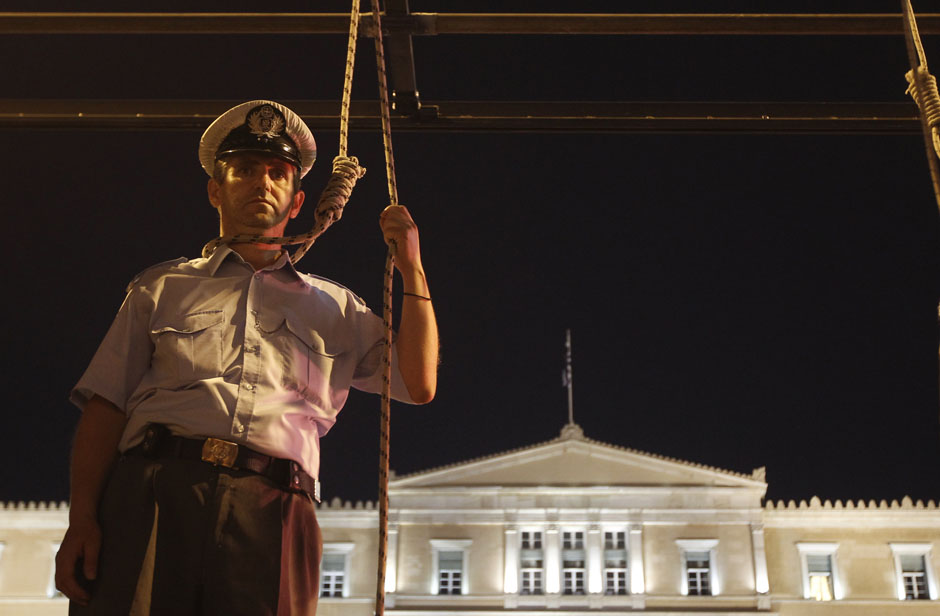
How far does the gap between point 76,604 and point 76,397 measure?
0.49 metres

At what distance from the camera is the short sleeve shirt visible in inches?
89.6

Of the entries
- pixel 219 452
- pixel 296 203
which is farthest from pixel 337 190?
pixel 219 452

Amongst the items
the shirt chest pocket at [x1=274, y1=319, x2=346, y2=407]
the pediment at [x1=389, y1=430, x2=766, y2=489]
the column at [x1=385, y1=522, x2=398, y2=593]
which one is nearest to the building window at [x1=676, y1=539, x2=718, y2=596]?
the pediment at [x1=389, y1=430, x2=766, y2=489]

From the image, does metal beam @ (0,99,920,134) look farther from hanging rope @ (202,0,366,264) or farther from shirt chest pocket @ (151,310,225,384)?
shirt chest pocket @ (151,310,225,384)

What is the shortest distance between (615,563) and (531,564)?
96.3 inches

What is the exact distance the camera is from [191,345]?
2.35 m

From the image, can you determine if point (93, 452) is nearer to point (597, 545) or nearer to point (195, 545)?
point (195, 545)

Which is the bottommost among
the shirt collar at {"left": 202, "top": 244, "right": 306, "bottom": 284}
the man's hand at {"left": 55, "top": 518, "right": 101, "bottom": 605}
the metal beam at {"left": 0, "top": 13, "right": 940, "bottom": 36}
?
the man's hand at {"left": 55, "top": 518, "right": 101, "bottom": 605}

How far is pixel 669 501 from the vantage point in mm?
28812

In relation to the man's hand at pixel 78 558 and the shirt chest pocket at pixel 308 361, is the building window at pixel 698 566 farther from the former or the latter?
the man's hand at pixel 78 558

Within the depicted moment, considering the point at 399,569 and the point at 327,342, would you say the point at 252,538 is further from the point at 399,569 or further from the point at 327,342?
the point at 399,569

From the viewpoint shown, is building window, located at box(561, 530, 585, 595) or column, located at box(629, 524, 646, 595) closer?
column, located at box(629, 524, 646, 595)

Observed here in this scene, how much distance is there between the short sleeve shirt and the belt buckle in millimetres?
28

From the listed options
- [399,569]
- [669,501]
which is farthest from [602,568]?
[399,569]
